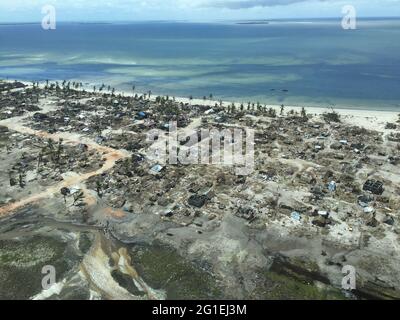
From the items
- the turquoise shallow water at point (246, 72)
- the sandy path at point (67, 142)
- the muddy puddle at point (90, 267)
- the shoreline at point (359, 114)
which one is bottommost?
the muddy puddle at point (90, 267)

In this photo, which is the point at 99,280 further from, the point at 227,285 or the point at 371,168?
the point at 371,168

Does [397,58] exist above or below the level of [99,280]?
above

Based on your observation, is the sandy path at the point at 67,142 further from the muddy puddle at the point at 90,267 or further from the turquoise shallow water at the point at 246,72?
the turquoise shallow water at the point at 246,72

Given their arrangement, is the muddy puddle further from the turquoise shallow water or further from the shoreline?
the turquoise shallow water

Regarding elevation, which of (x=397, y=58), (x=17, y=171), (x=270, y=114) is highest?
(x=397, y=58)

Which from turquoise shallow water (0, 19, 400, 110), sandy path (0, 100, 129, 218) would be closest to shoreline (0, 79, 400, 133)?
turquoise shallow water (0, 19, 400, 110)

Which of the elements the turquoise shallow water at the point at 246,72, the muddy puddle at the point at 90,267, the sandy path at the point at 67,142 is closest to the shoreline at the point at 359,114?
the turquoise shallow water at the point at 246,72

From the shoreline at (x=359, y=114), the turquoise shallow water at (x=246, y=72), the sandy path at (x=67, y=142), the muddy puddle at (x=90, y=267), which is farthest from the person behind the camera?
the turquoise shallow water at (x=246, y=72)

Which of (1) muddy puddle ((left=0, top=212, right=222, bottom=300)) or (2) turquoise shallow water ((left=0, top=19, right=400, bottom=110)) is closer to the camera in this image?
(1) muddy puddle ((left=0, top=212, right=222, bottom=300))

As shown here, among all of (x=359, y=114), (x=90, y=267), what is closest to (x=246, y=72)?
(x=359, y=114)

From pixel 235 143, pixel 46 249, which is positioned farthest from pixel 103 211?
pixel 235 143
